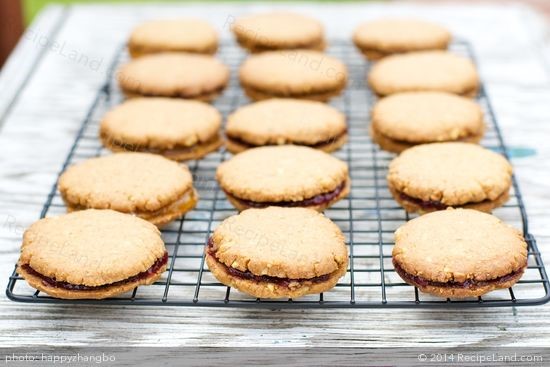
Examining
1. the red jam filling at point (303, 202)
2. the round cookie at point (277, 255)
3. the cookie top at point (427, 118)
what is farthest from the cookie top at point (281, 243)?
the cookie top at point (427, 118)

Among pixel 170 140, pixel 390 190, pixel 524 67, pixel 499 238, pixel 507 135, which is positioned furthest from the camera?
pixel 524 67

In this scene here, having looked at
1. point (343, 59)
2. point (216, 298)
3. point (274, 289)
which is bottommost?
point (343, 59)

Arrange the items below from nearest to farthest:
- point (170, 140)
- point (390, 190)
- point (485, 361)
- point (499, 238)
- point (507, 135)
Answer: point (485, 361) → point (499, 238) → point (390, 190) → point (170, 140) → point (507, 135)

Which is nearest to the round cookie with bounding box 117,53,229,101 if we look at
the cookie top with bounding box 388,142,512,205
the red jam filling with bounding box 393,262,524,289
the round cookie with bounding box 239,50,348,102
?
the round cookie with bounding box 239,50,348,102

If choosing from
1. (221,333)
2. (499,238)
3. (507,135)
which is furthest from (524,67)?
(221,333)

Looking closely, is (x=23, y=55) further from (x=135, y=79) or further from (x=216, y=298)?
(x=216, y=298)

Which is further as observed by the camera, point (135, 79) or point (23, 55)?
point (23, 55)

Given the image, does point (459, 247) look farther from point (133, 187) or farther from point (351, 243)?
point (133, 187)
